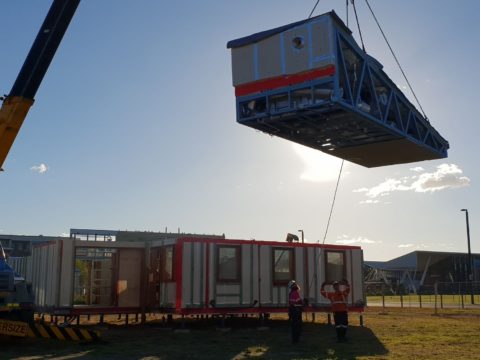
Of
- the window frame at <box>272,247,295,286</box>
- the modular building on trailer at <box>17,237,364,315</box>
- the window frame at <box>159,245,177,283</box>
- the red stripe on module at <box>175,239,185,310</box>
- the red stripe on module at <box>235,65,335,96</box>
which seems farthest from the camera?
the window frame at <box>272,247,295,286</box>

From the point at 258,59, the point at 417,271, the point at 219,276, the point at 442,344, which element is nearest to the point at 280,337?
the point at 219,276

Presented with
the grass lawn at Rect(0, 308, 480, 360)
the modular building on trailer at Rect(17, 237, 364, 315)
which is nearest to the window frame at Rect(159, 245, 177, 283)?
the modular building on trailer at Rect(17, 237, 364, 315)

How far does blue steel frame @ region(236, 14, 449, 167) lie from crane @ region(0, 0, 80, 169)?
17.9 ft

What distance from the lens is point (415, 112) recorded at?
16.6 metres

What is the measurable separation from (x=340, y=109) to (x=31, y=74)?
8.20 meters

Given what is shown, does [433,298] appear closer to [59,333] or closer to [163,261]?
[163,261]

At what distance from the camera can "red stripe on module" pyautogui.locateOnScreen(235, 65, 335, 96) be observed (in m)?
12.5

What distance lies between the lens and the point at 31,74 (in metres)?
15.3

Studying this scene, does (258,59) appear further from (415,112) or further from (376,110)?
(415,112)

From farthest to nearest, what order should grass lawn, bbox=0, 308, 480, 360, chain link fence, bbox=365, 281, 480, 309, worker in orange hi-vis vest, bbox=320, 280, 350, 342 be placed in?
chain link fence, bbox=365, 281, 480, 309, worker in orange hi-vis vest, bbox=320, 280, 350, 342, grass lawn, bbox=0, 308, 480, 360

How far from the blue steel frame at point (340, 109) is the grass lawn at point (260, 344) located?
17.3 ft

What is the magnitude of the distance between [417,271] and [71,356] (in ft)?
255

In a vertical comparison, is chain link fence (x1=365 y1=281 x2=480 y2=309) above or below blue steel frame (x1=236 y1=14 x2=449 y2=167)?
below

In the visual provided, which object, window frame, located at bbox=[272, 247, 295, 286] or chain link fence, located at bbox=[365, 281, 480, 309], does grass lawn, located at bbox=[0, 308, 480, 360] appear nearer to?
window frame, located at bbox=[272, 247, 295, 286]
